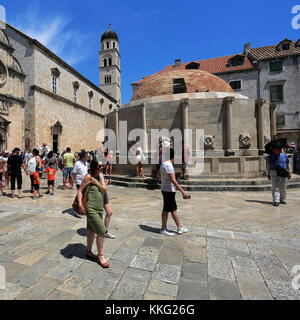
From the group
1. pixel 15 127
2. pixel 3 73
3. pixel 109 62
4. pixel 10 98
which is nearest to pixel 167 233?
pixel 15 127

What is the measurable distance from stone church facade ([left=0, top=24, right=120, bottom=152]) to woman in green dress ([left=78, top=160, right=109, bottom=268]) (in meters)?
20.5

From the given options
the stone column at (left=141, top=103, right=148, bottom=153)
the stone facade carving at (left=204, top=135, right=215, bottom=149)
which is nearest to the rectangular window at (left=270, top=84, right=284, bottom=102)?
the stone facade carving at (left=204, top=135, right=215, bottom=149)

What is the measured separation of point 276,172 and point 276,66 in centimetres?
2847

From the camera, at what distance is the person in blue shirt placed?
572 cm

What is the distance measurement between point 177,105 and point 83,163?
Result: 6.66 m

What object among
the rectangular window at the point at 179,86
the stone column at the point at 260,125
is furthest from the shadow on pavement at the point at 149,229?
the rectangular window at the point at 179,86

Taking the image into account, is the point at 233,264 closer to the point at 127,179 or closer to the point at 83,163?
the point at 83,163

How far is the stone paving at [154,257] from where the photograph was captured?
2098 mm

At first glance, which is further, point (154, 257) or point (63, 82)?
point (63, 82)

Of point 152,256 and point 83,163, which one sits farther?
point 83,163

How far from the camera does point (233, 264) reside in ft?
8.61

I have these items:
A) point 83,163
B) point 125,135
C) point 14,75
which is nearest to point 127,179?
point 125,135

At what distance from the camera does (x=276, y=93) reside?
2622 cm

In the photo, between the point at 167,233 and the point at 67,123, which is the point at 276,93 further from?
the point at 167,233
